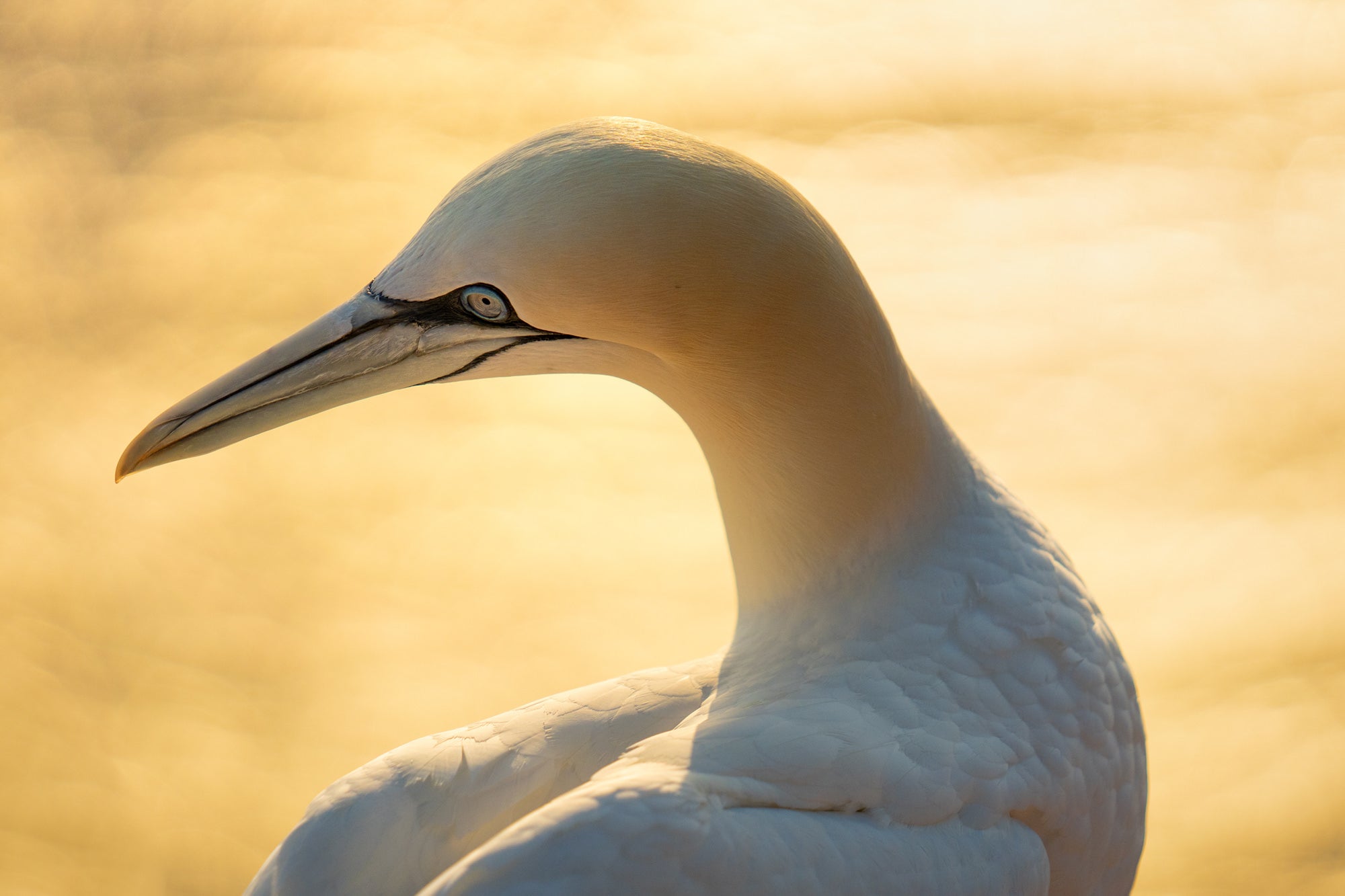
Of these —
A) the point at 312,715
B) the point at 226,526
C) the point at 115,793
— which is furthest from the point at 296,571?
the point at 115,793

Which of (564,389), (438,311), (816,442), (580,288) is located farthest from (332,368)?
(564,389)

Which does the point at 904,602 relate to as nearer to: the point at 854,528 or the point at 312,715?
the point at 854,528

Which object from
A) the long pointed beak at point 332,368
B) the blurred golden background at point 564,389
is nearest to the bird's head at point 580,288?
the long pointed beak at point 332,368

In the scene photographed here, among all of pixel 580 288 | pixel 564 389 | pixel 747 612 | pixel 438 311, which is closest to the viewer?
pixel 580 288

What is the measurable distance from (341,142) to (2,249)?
4.49 ft

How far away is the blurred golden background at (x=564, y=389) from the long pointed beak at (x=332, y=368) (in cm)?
174

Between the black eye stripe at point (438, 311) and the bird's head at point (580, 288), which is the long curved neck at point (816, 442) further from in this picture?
the black eye stripe at point (438, 311)

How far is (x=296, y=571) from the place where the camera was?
402 cm

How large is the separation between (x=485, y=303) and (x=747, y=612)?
2.08 ft

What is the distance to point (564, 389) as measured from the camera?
4570mm

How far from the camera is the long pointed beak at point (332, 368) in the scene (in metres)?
1.76

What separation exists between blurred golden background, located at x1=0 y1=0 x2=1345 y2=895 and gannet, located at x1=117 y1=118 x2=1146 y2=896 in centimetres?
154

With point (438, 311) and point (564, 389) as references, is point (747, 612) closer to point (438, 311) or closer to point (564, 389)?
point (438, 311)

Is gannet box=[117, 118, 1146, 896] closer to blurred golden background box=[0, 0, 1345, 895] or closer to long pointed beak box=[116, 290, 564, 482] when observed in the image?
long pointed beak box=[116, 290, 564, 482]
